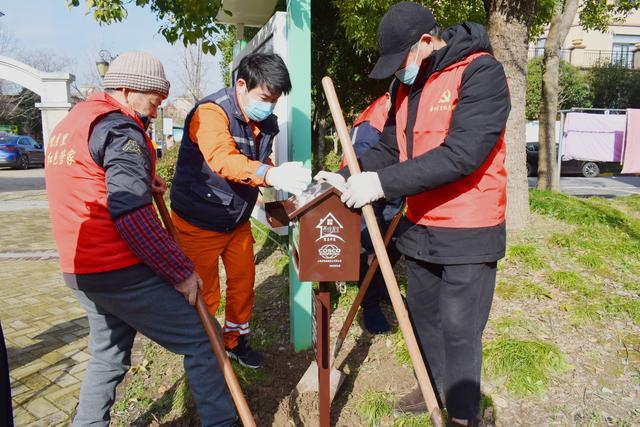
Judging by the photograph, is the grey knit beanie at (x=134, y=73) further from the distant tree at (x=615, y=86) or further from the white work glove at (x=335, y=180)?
the distant tree at (x=615, y=86)

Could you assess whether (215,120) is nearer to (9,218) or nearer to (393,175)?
(393,175)

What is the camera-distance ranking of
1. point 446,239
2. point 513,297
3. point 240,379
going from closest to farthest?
point 446,239 < point 240,379 < point 513,297

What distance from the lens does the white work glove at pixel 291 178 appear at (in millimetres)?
2295

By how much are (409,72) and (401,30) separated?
0.59 ft

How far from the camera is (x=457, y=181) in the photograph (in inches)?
77.6

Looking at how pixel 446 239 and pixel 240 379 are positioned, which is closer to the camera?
pixel 446 239

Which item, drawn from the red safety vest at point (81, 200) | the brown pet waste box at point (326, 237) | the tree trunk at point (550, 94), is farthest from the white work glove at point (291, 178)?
the tree trunk at point (550, 94)

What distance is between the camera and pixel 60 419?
9.17 ft

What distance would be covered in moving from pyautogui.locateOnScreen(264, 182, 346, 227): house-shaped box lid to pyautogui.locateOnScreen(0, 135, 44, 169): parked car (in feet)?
74.0

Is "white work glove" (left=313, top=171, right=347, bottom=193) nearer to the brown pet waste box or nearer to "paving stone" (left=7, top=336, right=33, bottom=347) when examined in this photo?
the brown pet waste box

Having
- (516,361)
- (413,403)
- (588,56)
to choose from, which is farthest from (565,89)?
(413,403)

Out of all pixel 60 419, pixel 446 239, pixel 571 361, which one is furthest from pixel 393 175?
pixel 60 419

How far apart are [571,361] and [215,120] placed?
274 cm

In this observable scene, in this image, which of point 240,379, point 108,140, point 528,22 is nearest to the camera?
point 108,140
